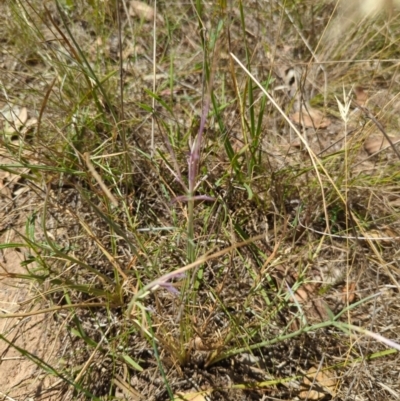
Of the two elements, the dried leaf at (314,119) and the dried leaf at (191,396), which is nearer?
the dried leaf at (191,396)

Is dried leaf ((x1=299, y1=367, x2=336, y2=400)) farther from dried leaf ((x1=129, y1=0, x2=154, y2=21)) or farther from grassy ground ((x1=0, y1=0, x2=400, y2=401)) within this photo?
dried leaf ((x1=129, y1=0, x2=154, y2=21))

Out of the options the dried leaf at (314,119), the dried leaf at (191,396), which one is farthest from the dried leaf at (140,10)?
the dried leaf at (191,396)

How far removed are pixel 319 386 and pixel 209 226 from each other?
1.56 feet

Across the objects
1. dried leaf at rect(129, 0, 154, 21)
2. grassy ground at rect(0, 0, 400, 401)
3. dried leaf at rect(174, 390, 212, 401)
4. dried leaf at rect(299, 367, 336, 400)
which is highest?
dried leaf at rect(129, 0, 154, 21)

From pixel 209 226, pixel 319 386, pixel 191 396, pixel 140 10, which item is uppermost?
pixel 140 10

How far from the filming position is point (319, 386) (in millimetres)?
1011

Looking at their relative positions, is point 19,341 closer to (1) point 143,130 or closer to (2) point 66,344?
(2) point 66,344

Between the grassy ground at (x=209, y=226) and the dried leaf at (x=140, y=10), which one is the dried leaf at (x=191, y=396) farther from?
the dried leaf at (x=140, y=10)

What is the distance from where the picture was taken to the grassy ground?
0.97 m

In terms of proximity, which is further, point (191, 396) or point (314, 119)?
point (314, 119)

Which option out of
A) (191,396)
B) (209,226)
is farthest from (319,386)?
(209,226)

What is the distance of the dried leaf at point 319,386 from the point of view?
1.00m

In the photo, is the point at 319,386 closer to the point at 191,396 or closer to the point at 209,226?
the point at 191,396

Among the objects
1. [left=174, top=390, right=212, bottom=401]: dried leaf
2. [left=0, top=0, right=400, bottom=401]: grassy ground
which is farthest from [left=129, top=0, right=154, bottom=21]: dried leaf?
[left=174, top=390, right=212, bottom=401]: dried leaf
